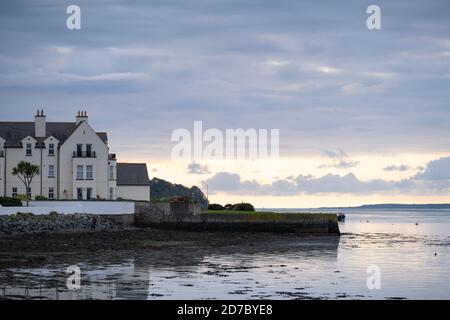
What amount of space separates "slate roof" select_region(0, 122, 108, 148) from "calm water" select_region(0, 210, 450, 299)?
3380 centimetres

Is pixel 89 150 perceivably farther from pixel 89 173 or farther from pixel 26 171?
pixel 26 171

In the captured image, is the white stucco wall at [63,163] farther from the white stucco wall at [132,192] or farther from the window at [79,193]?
the white stucco wall at [132,192]

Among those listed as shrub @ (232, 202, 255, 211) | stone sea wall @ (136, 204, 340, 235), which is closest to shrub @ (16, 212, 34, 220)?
stone sea wall @ (136, 204, 340, 235)

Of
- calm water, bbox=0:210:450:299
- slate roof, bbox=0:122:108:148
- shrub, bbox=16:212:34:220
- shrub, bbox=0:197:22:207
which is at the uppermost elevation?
slate roof, bbox=0:122:108:148

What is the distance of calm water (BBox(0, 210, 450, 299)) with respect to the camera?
1168 inches

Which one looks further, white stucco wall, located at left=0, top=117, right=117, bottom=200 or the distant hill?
the distant hill

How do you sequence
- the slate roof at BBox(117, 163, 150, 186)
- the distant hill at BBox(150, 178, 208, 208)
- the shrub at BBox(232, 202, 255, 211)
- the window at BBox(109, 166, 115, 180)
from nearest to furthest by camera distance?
the shrub at BBox(232, 202, 255, 211) < the window at BBox(109, 166, 115, 180) < the slate roof at BBox(117, 163, 150, 186) < the distant hill at BBox(150, 178, 208, 208)

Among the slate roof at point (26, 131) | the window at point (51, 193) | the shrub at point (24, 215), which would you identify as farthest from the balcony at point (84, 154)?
the shrub at point (24, 215)

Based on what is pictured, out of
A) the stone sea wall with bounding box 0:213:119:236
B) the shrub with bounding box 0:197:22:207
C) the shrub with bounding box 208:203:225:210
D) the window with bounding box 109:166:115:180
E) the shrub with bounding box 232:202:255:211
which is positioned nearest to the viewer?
the stone sea wall with bounding box 0:213:119:236

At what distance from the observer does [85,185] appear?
79125mm

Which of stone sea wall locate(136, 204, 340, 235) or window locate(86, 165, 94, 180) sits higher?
window locate(86, 165, 94, 180)

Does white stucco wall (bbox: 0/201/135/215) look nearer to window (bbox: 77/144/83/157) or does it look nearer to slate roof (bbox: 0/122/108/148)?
window (bbox: 77/144/83/157)
